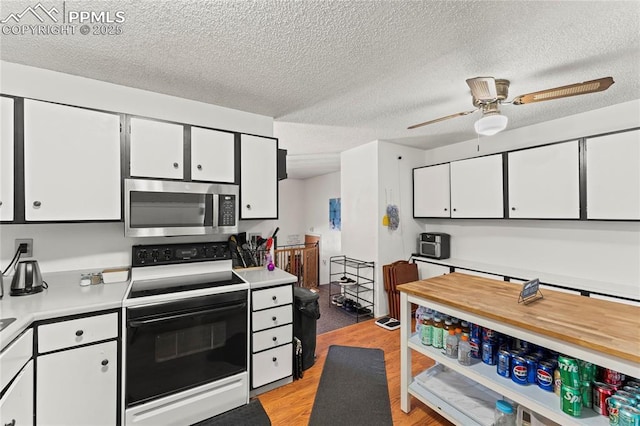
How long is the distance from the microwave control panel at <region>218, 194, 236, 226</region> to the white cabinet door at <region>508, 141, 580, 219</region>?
301 centimetres

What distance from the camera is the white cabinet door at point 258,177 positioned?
2.46 meters

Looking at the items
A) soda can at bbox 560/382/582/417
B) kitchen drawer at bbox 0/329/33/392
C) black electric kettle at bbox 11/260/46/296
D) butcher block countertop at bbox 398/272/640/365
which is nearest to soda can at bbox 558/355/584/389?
soda can at bbox 560/382/582/417

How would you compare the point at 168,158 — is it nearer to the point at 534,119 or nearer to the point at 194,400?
the point at 194,400

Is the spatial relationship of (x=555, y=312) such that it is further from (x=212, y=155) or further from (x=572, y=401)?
(x=212, y=155)

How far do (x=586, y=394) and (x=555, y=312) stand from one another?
365 mm

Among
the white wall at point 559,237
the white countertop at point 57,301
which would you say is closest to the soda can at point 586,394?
the white wall at point 559,237

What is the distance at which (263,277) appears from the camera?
2330 mm

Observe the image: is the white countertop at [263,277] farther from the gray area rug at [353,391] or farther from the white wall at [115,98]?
the white wall at [115,98]

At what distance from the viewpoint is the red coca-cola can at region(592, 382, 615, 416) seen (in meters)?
1.19

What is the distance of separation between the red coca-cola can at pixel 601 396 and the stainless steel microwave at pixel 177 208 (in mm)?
2348

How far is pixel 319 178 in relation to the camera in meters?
6.66

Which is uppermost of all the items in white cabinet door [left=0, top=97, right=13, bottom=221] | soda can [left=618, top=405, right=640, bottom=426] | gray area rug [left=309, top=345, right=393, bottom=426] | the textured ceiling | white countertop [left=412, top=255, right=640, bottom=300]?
the textured ceiling

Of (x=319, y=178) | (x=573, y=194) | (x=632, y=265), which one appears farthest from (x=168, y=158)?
(x=319, y=178)

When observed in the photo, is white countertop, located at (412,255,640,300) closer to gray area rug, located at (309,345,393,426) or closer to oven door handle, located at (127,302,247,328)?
gray area rug, located at (309,345,393,426)
